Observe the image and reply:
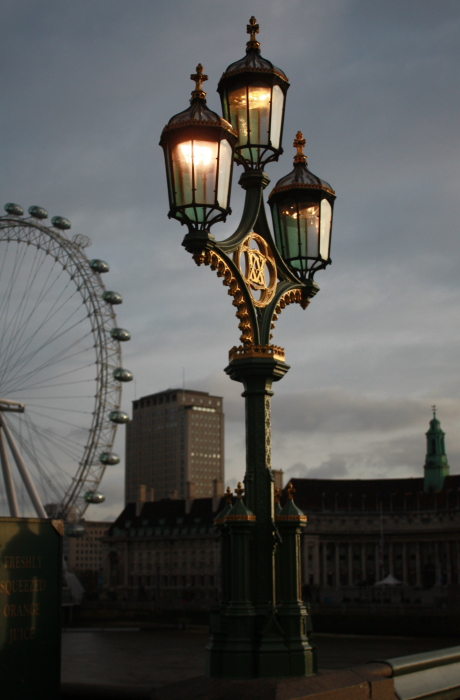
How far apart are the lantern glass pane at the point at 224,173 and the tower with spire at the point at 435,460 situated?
10892 centimetres

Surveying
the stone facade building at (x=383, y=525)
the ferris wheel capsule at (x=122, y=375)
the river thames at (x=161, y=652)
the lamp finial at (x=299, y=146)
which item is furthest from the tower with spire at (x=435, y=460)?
the lamp finial at (x=299, y=146)

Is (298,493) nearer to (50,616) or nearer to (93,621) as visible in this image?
(93,621)

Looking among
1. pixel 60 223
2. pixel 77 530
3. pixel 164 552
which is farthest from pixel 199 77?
pixel 164 552

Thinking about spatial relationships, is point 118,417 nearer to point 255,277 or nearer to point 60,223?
point 60,223

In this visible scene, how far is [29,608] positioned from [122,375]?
50284mm

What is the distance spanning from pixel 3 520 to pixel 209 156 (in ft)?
11.3

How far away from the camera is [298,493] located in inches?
4338

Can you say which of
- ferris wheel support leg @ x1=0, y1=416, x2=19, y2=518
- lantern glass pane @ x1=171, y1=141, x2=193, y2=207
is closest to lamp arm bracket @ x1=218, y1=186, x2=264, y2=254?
lantern glass pane @ x1=171, y1=141, x2=193, y2=207

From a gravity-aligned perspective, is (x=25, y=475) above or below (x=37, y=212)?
below

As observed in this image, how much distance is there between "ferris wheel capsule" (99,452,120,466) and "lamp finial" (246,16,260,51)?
48.1 metres

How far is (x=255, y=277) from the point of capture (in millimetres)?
8039

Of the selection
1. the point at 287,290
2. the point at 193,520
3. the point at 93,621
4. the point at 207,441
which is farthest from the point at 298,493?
the point at 287,290

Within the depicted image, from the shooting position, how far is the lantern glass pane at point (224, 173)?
7387 millimetres

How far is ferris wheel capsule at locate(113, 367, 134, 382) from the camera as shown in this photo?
56094 millimetres
